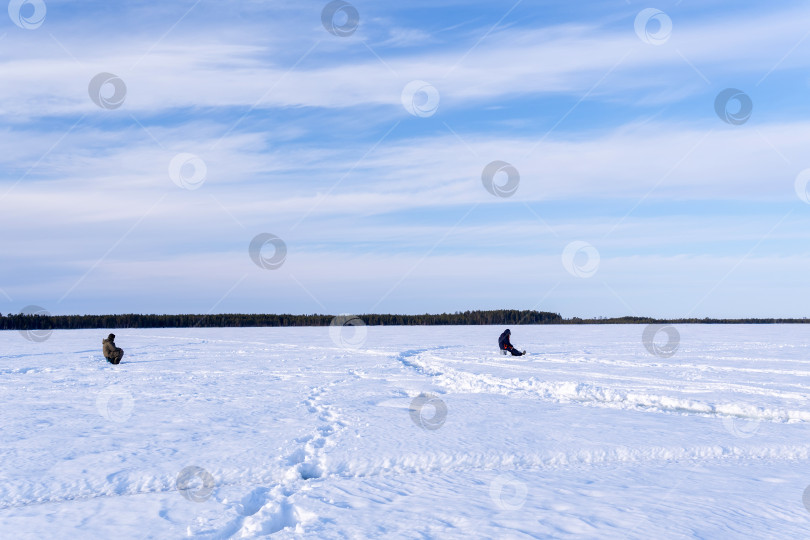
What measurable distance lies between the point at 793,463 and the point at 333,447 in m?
5.34

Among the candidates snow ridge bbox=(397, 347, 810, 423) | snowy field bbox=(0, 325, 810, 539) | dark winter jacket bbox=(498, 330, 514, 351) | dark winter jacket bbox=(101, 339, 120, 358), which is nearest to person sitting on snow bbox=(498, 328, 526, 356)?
dark winter jacket bbox=(498, 330, 514, 351)

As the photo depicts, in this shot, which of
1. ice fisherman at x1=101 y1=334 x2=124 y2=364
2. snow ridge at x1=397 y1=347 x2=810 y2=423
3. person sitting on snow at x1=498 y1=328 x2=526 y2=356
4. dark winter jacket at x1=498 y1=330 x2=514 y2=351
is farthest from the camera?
dark winter jacket at x1=498 y1=330 x2=514 y2=351

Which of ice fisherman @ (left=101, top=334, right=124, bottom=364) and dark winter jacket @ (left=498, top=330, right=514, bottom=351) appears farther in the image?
dark winter jacket @ (left=498, top=330, right=514, bottom=351)

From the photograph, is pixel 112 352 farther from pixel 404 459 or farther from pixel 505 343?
pixel 404 459

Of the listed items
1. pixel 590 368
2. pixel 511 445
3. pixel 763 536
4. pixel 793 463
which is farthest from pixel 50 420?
pixel 590 368

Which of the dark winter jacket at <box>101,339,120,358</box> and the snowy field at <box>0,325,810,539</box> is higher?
the dark winter jacket at <box>101,339,120,358</box>

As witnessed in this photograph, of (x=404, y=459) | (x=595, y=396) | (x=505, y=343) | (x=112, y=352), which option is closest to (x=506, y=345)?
(x=505, y=343)

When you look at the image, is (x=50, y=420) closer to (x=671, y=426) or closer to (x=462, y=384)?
(x=462, y=384)

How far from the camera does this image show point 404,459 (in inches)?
281

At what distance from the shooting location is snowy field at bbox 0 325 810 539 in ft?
16.7

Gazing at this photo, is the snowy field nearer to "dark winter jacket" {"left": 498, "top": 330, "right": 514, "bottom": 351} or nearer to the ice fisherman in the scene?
the ice fisherman

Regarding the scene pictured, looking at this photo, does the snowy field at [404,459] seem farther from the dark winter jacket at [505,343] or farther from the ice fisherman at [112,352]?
the dark winter jacket at [505,343]

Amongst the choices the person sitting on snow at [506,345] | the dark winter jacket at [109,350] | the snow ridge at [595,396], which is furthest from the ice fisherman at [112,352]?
the person sitting on snow at [506,345]

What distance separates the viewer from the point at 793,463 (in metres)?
7.13
